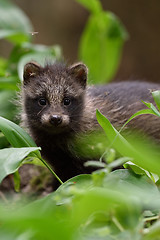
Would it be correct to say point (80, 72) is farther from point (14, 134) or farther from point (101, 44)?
point (101, 44)

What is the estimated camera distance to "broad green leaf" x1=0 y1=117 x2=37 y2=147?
10.9 ft

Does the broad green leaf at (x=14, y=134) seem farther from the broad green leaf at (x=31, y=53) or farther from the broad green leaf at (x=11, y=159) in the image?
the broad green leaf at (x=31, y=53)

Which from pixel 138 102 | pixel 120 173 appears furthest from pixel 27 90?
pixel 120 173

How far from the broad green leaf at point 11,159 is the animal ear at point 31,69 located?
1.44 m

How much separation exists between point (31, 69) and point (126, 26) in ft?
22.2

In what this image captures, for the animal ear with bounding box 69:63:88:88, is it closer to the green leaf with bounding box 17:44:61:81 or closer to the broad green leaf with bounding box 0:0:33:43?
the green leaf with bounding box 17:44:61:81

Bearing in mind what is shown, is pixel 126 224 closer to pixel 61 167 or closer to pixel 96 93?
pixel 61 167

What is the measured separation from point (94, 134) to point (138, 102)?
66 centimetres

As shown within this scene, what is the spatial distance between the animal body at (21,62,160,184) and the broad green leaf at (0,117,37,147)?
0.53m

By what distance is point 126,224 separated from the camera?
2232 mm

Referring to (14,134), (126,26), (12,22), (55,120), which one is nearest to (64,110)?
(55,120)

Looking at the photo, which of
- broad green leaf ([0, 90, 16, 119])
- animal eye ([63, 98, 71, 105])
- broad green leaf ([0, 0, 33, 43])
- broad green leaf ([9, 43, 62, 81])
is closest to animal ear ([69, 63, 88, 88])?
animal eye ([63, 98, 71, 105])

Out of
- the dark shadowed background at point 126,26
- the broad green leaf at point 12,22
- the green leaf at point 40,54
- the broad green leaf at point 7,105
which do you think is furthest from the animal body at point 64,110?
the dark shadowed background at point 126,26

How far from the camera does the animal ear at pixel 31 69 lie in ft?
14.1
